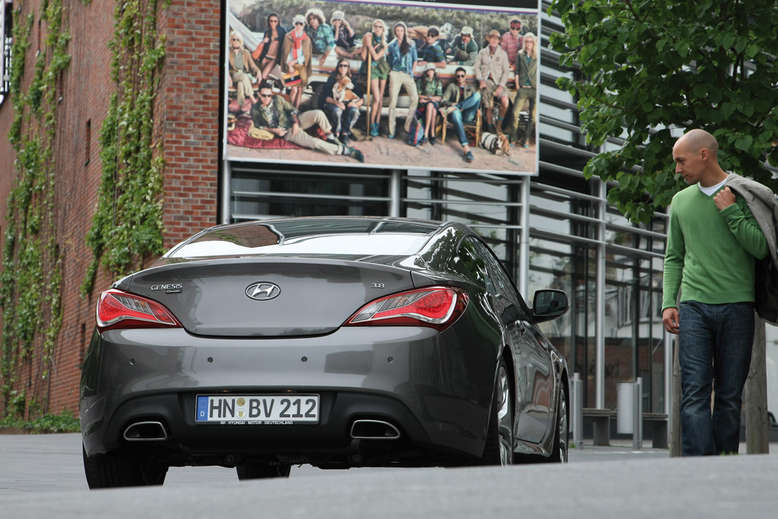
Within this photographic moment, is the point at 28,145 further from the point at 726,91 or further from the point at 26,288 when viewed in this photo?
the point at 726,91

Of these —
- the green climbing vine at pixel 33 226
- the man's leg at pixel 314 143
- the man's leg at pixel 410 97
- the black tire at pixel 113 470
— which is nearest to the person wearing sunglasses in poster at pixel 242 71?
the man's leg at pixel 314 143

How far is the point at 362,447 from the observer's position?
221 inches

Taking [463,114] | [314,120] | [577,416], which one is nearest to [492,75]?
[463,114]

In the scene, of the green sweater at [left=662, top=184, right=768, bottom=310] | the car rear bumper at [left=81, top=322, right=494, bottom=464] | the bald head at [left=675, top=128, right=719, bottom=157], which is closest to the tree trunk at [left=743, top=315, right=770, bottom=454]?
the green sweater at [left=662, top=184, right=768, bottom=310]

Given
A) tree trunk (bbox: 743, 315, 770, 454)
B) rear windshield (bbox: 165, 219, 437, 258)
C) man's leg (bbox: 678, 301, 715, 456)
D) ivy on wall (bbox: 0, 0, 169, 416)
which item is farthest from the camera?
ivy on wall (bbox: 0, 0, 169, 416)

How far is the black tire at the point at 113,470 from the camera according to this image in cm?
598

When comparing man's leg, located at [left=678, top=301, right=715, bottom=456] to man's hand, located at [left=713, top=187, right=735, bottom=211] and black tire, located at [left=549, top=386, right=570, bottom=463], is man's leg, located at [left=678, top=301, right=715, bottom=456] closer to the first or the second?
man's hand, located at [left=713, top=187, right=735, bottom=211]

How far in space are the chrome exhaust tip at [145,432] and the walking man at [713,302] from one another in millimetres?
2537

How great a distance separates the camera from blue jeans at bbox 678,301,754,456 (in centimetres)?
664

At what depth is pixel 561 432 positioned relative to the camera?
7.84 metres

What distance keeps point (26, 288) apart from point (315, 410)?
2671 cm

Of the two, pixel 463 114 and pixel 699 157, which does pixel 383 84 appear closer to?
pixel 463 114

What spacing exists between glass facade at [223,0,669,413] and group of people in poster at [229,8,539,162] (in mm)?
654

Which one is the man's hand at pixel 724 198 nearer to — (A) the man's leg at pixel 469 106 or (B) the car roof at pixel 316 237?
(B) the car roof at pixel 316 237
